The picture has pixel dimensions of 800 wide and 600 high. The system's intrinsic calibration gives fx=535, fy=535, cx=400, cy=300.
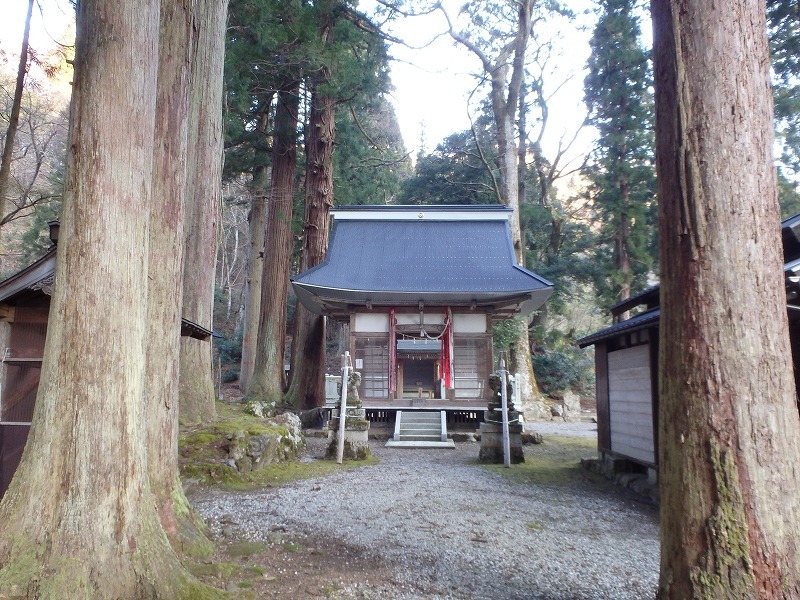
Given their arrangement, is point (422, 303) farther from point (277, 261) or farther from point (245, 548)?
point (245, 548)

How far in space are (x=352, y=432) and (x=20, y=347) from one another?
5.26 metres

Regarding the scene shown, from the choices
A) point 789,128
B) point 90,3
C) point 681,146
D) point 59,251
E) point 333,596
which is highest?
point 789,128

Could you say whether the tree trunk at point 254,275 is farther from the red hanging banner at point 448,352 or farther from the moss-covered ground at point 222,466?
the moss-covered ground at point 222,466

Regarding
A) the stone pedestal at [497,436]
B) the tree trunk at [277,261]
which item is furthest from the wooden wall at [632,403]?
the tree trunk at [277,261]

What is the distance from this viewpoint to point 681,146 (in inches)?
93.6

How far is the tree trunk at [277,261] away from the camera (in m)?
12.8

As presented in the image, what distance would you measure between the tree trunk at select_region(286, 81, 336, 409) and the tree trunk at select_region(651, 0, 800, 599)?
11.5 meters

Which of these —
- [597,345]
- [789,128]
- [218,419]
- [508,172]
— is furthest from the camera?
[508,172]

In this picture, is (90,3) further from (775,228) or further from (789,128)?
(789,128)

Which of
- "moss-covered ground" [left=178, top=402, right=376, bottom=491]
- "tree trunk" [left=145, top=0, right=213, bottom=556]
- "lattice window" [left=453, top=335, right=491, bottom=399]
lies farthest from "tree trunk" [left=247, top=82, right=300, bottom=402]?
"tree trunk" [left=145, top=0, right=213, bottom=556]

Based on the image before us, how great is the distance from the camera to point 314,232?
1396 centimetres

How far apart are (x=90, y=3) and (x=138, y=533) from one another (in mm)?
2661

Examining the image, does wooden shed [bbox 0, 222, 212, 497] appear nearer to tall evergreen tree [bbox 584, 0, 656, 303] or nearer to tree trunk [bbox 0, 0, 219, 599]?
tree trunk [bbox 0, 0, 219, 599]

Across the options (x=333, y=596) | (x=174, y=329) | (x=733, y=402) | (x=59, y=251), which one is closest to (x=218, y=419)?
(x=174, y=329)
